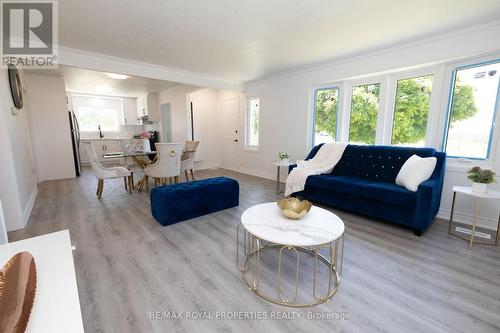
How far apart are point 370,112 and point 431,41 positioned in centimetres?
116

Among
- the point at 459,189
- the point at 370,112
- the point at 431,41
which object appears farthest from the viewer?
the point at 370,112

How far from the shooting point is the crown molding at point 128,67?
3320 millimetres

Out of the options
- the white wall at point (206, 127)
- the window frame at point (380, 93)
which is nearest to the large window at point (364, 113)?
the window frame at point (380, 93)

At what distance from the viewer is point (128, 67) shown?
3834mm

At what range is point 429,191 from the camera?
2.34m

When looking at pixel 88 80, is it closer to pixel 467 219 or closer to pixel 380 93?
pixel 380 93

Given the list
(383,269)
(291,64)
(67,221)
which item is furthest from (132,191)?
(383,269)

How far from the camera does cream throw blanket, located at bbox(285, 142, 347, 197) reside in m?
3.46

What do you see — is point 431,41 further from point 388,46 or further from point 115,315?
point 115,315

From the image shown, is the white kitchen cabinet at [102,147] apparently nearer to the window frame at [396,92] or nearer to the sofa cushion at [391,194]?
the sofa cushion at [391,194]

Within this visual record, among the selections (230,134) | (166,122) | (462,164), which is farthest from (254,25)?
(166,122)

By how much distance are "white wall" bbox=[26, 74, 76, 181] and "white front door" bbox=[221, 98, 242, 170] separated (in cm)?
387

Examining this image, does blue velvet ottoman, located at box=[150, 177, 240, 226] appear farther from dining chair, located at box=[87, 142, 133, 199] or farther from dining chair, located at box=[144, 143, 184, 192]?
dining chair, located at box=[87, 142, 133, 199]

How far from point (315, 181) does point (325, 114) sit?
1652 mm
